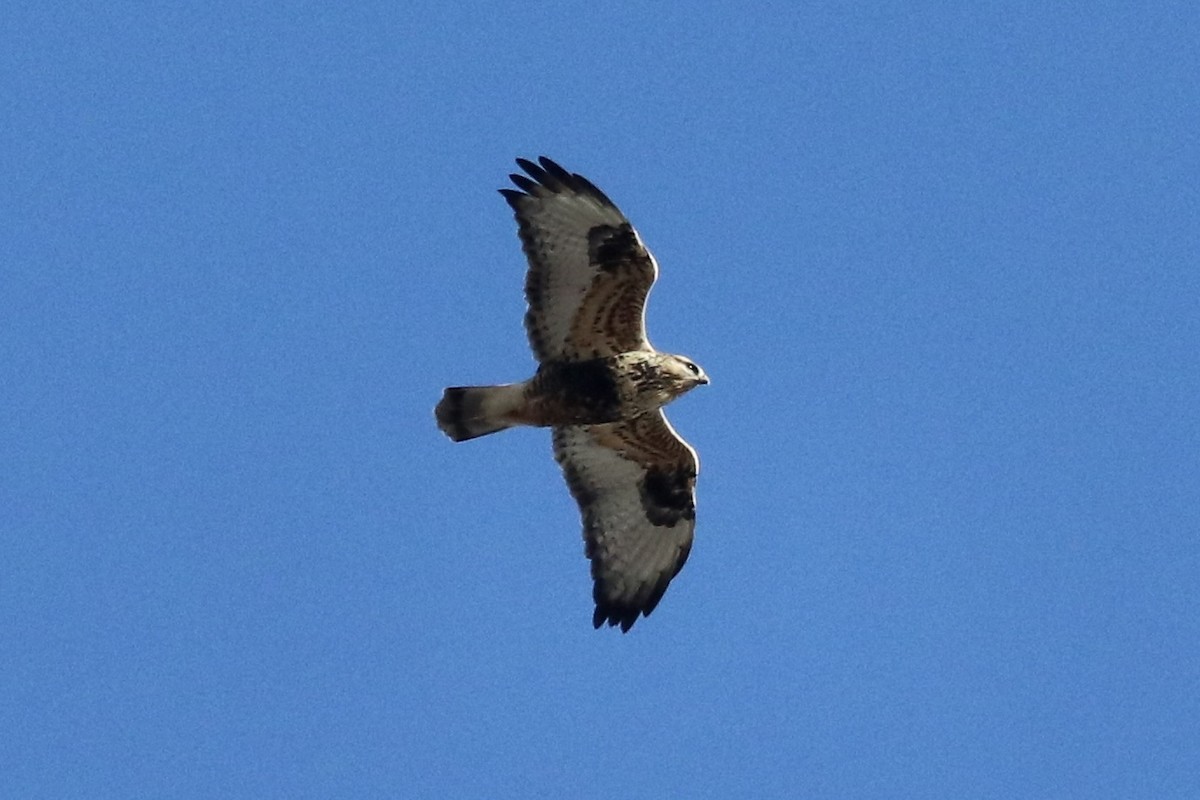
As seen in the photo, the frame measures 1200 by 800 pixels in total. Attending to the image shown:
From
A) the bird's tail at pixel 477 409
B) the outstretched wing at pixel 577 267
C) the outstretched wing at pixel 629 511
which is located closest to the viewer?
the outstretched wing at pixel 577 267

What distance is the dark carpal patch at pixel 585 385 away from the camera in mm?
17672

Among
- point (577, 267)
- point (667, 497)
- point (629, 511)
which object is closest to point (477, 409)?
point (577, 267)

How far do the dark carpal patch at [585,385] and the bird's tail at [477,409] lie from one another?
27 centimetres

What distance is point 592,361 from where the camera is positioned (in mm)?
17734

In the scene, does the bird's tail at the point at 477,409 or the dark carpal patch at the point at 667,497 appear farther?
the dark carpal patch at the point at 667,497

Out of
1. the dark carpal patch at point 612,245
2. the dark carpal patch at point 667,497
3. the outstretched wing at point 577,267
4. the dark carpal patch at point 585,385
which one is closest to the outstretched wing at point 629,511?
the dark carpal patch at point 667,497

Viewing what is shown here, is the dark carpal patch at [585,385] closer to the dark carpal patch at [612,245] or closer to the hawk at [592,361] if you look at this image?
the hawk at [592,361]

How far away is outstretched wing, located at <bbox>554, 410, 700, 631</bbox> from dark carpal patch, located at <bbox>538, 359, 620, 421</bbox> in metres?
0.74

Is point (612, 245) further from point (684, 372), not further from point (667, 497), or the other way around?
point (667, 497)

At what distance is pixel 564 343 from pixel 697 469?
59.5 inches

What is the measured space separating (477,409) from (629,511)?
1485 millimetres

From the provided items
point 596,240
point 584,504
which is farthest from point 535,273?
point 584,504

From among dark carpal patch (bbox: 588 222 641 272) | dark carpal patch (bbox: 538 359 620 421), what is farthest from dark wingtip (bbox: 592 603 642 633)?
dark carpal patch (bbox: 588 222 641 272)

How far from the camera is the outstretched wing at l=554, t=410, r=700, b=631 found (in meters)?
18.5
